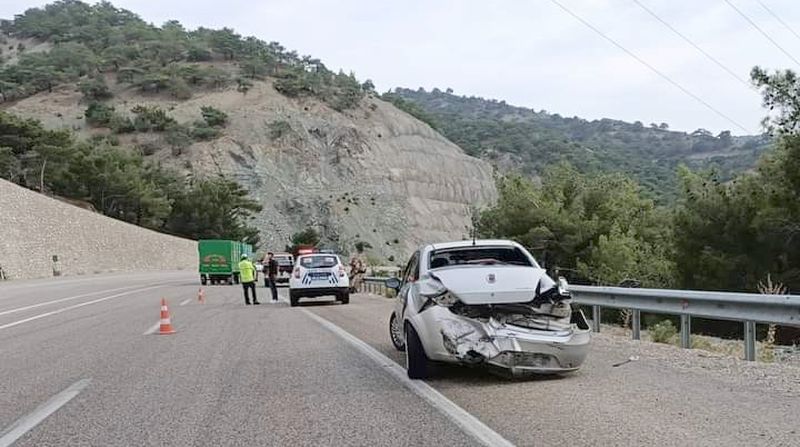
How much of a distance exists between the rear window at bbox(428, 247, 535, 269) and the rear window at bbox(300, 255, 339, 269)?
52.3 feet

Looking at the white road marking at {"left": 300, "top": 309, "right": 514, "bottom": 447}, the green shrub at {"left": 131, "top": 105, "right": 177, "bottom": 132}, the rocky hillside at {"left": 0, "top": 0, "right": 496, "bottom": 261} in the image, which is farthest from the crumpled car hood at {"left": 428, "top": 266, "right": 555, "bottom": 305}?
the green shrub at {"left": 131, "top": 105, "right": 177, "bottom": 132}

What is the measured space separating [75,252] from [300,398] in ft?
192

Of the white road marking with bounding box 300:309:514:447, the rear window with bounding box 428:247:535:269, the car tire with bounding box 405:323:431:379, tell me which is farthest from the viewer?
the rear window with bounding box 428:247:535:269

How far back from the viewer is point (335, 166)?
116 metres

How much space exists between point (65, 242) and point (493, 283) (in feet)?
188

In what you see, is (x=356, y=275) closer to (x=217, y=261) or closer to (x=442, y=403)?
(x=217, y=261)

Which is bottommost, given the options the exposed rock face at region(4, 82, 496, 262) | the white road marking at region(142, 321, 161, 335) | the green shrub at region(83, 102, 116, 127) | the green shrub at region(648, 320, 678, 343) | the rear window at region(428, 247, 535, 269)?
the white road marking at region(142, 321, 161, 335)

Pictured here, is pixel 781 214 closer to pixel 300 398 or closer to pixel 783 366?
pixel 783 366

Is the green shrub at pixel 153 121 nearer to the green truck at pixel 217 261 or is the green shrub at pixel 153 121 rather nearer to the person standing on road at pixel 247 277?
the green truck at pixel 217 261

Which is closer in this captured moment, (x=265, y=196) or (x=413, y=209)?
(x=265, y=196)

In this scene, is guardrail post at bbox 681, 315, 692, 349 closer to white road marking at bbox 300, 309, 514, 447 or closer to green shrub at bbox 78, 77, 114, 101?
white road marking at bbox 300, 309, 514, 447

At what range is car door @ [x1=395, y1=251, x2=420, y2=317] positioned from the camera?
10.4 metres

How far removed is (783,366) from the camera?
10.6 metres

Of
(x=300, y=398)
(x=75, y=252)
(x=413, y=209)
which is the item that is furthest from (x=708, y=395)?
(x=413, y=209)
